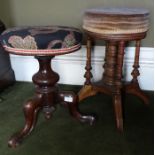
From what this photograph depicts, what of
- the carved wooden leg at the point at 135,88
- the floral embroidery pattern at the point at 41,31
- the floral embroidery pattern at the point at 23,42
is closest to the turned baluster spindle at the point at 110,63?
the carved wooden leg at the point at 135,88

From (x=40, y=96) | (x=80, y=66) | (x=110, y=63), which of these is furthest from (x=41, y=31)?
(x=80, y=66)

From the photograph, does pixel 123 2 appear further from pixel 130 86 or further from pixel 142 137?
pixel 142 137

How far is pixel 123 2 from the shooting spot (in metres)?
1.50

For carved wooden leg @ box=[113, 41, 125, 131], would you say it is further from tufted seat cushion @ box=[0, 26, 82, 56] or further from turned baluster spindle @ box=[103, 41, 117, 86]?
tufted seat cushion @ box=[0, 26, 82, 56]

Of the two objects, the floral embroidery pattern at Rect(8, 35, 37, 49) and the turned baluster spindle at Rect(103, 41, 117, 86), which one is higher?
the floral embroidery pattern at Rect(8, 35, 37, 49)

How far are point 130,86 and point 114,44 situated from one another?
29 cm

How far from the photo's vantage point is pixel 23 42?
1.01m

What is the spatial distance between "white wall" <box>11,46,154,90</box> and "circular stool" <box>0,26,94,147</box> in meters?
0.48

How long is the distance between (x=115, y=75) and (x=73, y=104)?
291 millimetres

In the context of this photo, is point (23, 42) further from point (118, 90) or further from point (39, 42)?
point (118, 90)

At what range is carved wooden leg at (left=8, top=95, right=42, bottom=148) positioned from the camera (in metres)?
1.13

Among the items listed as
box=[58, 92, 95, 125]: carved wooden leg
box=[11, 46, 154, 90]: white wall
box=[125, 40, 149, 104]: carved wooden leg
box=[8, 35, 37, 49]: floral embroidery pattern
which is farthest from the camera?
box=[11, 46, 154, 90]: white wall

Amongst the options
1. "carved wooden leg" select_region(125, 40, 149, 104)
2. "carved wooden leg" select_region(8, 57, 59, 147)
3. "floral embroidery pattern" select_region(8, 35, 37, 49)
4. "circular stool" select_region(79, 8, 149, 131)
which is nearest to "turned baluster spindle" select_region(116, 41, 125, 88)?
"circular stool" select_region(79, 8, 149, 131)

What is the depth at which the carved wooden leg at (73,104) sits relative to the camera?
4.08 feet
